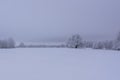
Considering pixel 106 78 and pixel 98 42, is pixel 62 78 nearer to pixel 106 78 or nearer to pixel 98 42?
pixel 106 78

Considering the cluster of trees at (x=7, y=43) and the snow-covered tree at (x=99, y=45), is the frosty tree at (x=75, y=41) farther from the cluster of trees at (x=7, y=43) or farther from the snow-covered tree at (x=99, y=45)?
the cluster of trees at (x=7, y=43)

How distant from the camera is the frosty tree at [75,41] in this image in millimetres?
26922

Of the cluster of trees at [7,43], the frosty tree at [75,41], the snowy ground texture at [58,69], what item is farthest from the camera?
the cluster of trees at [7,43]

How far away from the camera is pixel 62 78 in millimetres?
5094

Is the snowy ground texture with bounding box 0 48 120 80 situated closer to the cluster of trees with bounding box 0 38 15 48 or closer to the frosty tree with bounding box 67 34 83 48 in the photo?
the frosty tree with bounding box 67 34 83 48

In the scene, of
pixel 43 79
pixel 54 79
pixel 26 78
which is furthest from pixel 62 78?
pixel 26 78

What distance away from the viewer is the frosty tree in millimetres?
26922

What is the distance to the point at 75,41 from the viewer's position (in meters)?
26.9

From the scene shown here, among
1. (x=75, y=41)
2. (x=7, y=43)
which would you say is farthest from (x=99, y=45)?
(x=7, y=43)

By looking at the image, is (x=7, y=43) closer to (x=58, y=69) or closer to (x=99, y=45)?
(x=99, y=45)

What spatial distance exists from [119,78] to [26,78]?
309 centimetres

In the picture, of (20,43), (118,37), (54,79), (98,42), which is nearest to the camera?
(54,79)

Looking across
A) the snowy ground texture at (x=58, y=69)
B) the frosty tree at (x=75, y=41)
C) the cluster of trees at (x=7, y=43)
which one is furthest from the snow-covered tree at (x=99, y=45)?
the snowy ground texture at (x=58, y=69)

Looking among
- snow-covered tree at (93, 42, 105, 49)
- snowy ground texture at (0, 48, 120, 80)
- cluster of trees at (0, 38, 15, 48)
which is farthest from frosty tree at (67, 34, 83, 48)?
snowy ground texture at (0, 48, 120, 80)
